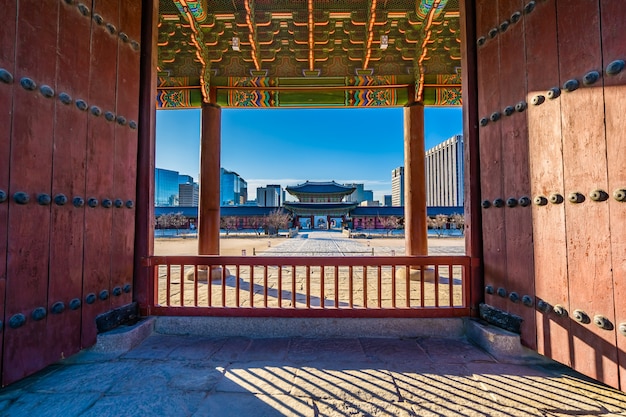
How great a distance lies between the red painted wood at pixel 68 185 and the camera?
2.02m

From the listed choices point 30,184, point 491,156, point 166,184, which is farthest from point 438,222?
point 166,184

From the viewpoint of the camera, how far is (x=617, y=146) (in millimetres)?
1671

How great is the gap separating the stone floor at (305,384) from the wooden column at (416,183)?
9.00 ft

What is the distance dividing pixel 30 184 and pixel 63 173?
0.21 m

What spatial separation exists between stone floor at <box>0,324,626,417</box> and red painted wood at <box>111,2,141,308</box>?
655 millimetres

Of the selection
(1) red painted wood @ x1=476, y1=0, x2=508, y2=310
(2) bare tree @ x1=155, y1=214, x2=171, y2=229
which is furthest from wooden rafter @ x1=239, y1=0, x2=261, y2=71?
(2) bare tree @ x1=155, y1=214, x2=171, y2=229

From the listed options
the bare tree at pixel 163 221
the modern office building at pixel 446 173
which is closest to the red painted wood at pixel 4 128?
the bare tree at pixel 163 221

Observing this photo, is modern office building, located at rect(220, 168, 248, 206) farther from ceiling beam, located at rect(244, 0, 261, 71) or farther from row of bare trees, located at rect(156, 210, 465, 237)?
ceiling beam, located at rect(244, 0, 261, 71)

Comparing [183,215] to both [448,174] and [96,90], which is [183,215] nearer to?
[96,90]

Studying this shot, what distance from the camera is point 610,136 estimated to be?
67.0 inches

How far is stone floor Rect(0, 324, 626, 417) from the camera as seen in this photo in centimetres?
A: 161

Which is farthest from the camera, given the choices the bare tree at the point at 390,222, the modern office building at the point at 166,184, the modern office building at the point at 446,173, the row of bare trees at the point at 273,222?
the modern office building at the point at 166,184

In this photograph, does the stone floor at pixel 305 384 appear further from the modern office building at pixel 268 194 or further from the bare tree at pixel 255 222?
the modern office building at pixel 268 194

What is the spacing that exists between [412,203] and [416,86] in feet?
6.80
